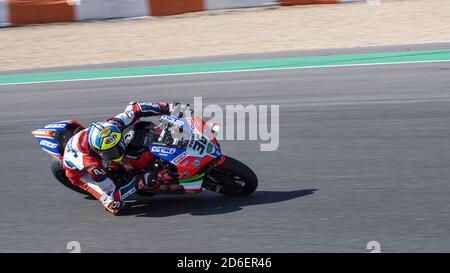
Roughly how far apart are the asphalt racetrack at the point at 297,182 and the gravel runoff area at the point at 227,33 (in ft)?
10.4

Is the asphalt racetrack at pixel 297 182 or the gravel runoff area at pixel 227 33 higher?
the asphalt racetrack at pixel 297 182

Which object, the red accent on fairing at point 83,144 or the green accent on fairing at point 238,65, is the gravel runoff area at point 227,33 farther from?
the red accent on fairing at point 83,144

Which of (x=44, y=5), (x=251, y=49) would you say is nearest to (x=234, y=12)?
(x=251, y=49)

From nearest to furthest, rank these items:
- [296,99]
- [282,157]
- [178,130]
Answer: [178,130] < [282,157] < [296,99]

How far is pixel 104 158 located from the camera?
644cm

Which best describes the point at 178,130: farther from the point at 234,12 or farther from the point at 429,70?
the point at 234,12

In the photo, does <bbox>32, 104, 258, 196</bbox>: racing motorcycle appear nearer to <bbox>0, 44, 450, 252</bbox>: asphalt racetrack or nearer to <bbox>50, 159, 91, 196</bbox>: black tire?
<bbox>50, 159, 91, 196</bbox>: black tire

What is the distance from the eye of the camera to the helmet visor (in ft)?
20.6

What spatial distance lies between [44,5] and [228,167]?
42.0 feet

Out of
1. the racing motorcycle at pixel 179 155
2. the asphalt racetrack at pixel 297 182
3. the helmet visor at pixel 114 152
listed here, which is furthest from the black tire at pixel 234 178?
the helmet visor at pixel 114 152

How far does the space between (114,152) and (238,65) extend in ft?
23.4

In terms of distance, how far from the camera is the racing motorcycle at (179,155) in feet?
21.2

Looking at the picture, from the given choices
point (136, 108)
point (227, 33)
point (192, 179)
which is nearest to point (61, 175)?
point (136, 108)

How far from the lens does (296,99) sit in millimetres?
10555
